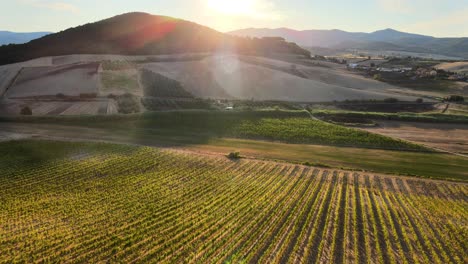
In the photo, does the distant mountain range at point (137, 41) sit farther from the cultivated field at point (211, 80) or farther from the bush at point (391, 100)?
the bush at point (391, 100)

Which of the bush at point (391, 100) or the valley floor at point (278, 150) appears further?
the bush at point (391, 100)

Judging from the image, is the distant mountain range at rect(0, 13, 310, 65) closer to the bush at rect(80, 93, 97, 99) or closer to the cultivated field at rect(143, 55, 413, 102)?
the cultivated field at rect(143, 55, 413, 102)

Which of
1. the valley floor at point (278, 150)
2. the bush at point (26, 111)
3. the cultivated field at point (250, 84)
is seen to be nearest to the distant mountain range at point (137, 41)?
the cultivated field at point (250, 84)

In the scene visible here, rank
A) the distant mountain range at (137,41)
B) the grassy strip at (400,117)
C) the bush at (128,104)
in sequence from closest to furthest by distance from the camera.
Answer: the bush at (128,104), the grassy strip at (400,117), the distant mountain range at (137,41)

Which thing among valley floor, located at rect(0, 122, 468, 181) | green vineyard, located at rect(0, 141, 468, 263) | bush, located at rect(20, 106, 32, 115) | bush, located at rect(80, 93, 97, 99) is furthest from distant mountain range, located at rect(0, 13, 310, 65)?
green vineyard, located at rect(0, 141, 468, 263)

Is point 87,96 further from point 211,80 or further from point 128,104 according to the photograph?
point 211,80

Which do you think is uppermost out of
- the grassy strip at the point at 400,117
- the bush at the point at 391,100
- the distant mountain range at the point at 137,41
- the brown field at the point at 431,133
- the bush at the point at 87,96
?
the distant mountain range at the point at 137,41
